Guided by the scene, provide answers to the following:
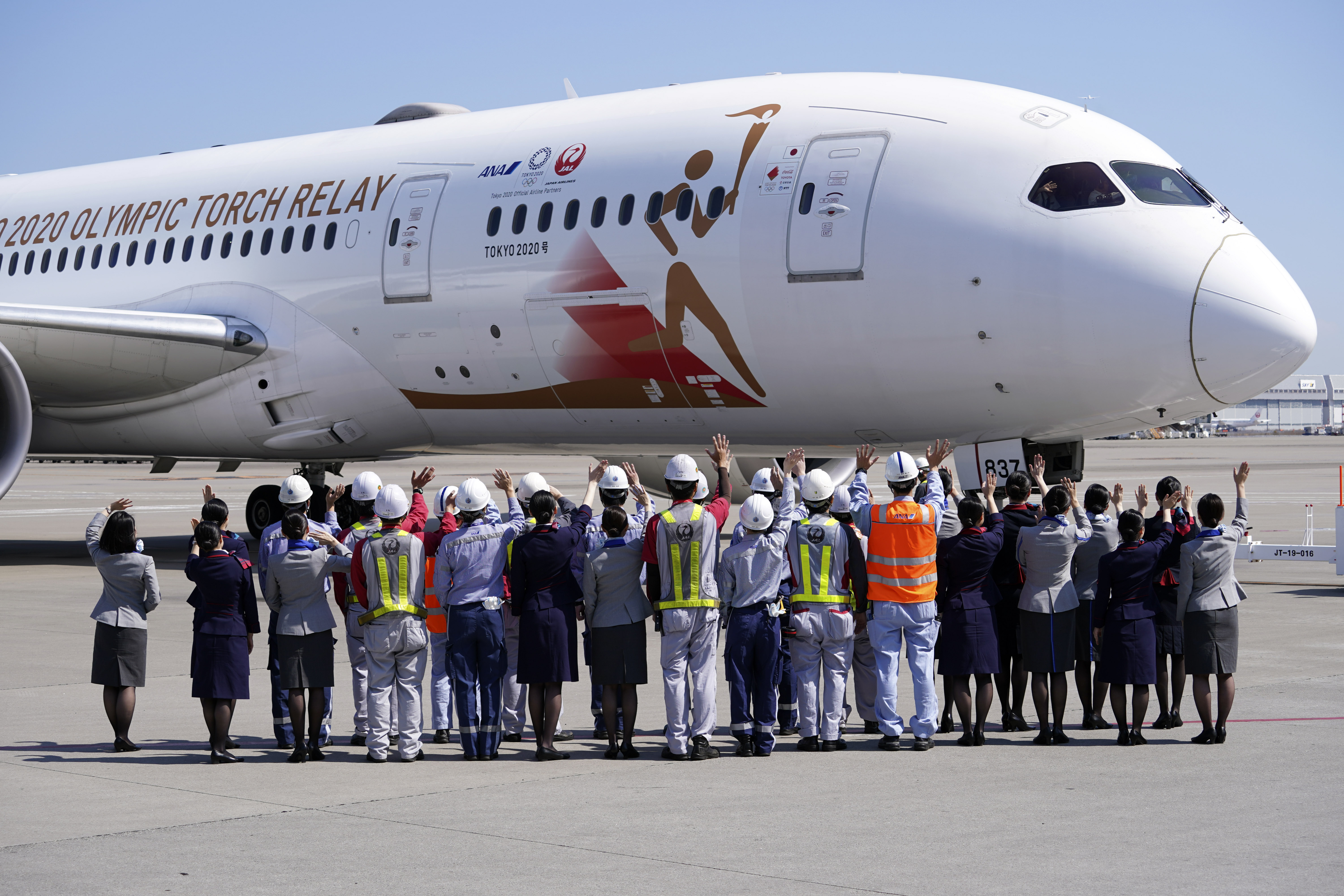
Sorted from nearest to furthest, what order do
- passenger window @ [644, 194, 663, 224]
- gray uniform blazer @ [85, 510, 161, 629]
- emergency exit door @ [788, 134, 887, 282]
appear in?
gray uniform blazer @ [85, 510, 161, 629], emergency exit door @ [788, 134, 887, 282], passenger window @ [644, 194, 663, 224]

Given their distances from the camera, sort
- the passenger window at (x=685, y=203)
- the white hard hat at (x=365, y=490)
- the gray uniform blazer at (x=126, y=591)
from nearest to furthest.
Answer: the gray uniform blazer at (x=126, y=591), the white hard hat at (x=365, y=490), the passenger window at (x=685, y=203)

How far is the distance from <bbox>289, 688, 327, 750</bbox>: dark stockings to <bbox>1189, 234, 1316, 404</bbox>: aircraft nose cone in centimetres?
771

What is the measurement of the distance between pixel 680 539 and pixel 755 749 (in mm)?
1317

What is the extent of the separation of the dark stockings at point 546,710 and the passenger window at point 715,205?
6923 millimetres

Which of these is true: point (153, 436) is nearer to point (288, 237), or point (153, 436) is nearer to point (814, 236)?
point (288, 237)

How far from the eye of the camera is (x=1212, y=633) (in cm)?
909

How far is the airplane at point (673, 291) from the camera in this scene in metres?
13.1

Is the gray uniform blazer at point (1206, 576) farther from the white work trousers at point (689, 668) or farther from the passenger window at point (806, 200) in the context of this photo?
the passenger window at point (806, 200)

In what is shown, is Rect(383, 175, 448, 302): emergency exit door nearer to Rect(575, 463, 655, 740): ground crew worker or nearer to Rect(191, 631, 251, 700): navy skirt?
Rect(575, 463, 655, 740): ground crew worker

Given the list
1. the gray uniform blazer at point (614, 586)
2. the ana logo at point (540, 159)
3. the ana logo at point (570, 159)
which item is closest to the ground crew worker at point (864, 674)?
the gray uniform blazer at point (614, 586)

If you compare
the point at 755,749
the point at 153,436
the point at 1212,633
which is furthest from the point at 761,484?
the point at 153,436

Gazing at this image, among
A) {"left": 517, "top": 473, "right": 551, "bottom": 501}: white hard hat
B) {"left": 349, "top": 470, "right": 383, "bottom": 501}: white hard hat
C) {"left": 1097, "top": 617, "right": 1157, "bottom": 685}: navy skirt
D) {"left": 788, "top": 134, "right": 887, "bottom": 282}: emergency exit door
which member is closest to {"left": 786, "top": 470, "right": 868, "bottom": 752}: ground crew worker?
{"left": 1097, "top": 617, "right": 1157, "bottom": 685}: navy skirt

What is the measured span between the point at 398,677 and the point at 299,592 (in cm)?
79

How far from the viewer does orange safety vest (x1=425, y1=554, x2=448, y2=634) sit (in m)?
9.58
